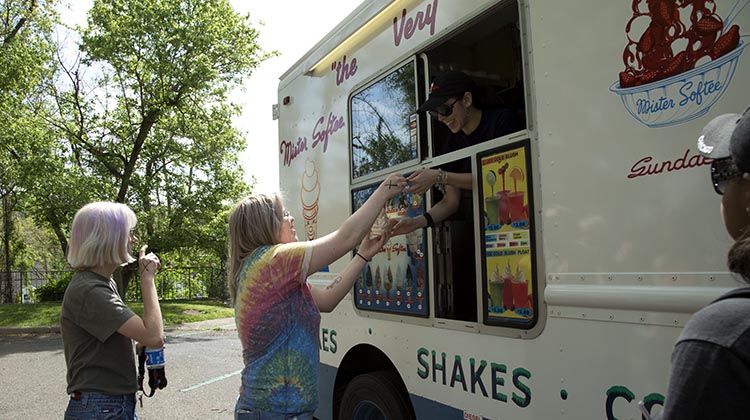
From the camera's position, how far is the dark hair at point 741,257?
37.6 inches

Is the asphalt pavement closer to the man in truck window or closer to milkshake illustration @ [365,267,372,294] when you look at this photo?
milkshake illustration @ [365,267,372,294]

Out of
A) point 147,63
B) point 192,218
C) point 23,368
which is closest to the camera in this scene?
point 23,368

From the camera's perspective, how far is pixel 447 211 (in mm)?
2896

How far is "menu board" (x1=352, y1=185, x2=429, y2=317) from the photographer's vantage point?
10.0 feet

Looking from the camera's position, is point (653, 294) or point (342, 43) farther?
point (342, 43)

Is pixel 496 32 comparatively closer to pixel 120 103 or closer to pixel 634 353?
pixel 634 353

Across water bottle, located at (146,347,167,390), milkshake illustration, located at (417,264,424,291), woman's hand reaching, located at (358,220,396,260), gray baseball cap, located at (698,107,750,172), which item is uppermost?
gray baseball cap, located at (698,107,750,172)

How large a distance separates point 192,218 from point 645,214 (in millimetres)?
19671

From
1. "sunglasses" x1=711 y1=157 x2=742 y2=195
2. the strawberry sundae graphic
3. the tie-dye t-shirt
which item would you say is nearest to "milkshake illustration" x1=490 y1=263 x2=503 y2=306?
the tie-dye t-shirt

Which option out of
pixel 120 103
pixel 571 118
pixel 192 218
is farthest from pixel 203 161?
pixel 571 118

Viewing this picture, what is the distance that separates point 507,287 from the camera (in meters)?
2.43

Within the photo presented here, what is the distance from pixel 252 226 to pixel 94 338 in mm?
883

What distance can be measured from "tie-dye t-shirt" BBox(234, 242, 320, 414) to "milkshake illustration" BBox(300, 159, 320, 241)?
1784 mm

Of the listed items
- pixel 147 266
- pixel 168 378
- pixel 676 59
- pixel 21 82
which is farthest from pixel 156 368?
pixel 21 82
